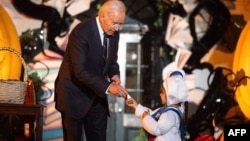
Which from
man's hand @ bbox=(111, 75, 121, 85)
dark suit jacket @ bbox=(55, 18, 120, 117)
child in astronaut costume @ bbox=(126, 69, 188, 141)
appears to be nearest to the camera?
child in astronaut costume @ bbox=(126, 69, 188, 141)

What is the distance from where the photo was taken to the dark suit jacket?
3248 millimetres

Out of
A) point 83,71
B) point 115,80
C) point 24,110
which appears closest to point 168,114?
point 115,80

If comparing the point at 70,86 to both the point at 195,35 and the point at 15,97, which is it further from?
the point at 195,35

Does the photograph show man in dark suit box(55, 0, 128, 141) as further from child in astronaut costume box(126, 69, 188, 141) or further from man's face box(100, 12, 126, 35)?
child in astronaut costume box(126, 69, 188, 141)

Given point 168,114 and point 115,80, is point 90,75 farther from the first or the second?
point 168,114

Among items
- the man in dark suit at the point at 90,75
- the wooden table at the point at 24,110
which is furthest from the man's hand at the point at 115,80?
the wooden table at the point at 24,110

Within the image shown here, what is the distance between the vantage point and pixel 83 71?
324 centimetres

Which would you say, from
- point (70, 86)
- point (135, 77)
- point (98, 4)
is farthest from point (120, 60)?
point (70, 86)

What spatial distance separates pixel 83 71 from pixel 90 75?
0.05 metres

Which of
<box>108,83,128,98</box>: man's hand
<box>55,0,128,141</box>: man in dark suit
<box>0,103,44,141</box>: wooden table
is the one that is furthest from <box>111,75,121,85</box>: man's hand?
<box>0,103,44,141</box>: wooden table

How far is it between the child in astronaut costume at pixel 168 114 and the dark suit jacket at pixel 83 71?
291 mm

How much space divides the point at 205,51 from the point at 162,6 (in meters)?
0.64

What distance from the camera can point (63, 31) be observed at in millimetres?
5191

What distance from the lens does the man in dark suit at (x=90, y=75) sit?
127 inches
